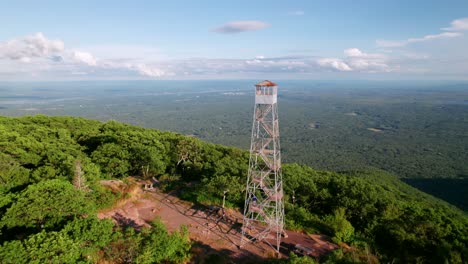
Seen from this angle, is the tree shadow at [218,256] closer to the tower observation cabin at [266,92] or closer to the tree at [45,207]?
the tree at [45,207]

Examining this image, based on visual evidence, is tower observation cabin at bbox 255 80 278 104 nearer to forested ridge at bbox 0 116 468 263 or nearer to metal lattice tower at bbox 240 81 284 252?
metal lattice tower at bbox 240 81 284 252

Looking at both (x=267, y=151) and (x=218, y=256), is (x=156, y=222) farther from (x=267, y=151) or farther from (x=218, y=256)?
(x=267, y=151)

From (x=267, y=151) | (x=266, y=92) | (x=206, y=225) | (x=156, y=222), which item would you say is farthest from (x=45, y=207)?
(x=266, y=92)

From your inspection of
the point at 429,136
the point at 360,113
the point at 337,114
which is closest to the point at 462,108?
the point at 360,113

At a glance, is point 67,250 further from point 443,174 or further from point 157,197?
point 443,174

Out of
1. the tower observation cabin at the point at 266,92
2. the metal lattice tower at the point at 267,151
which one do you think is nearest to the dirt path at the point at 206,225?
the metal lattice tower at the point at 267,151

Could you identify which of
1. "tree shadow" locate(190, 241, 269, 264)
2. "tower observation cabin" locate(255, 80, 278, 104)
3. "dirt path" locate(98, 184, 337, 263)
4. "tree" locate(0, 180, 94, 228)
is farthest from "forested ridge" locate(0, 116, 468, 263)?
"tower observation cabin" locate(255, 80, 278, 104)
